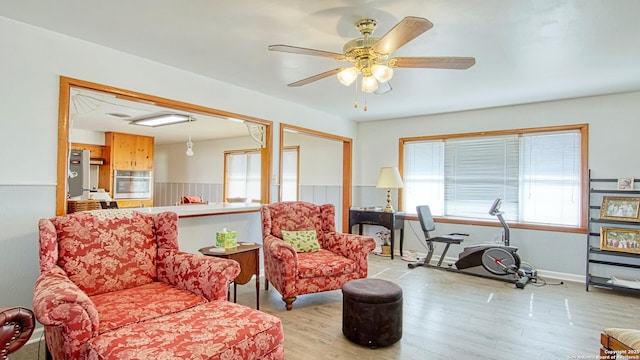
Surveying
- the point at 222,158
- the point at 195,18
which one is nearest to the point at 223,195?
the point at 222,158

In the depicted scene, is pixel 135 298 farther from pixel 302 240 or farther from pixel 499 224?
pixel 499 224

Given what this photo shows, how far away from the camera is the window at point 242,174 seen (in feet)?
23.5

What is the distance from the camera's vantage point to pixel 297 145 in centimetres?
664

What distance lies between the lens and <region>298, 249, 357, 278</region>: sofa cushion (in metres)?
3.09

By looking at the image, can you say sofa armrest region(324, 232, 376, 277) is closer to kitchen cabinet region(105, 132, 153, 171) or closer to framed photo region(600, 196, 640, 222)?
framed photo region(600, 196, 640, 222)

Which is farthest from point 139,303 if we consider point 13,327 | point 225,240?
point 225,240

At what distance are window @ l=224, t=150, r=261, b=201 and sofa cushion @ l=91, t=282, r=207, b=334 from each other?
4.96 metres

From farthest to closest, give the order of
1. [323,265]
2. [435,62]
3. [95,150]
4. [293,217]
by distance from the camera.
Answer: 1. [95,150]
2. [293,217]
3. [323,265]
4. [435,62]

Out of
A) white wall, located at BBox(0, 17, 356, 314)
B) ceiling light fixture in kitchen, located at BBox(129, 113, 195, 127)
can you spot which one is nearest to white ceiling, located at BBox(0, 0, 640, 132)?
white wall, located at BBox(0, 17, 356, 314)

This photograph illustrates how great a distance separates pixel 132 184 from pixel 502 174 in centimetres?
704

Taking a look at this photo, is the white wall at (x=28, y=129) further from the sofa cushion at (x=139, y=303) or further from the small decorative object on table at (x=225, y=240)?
the small decorative object on table at (x=225, y=240)

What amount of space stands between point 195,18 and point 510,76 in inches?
118

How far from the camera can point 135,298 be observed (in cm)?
201

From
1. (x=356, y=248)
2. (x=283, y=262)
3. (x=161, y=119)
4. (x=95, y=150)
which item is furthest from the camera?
(x=95, y=150)
